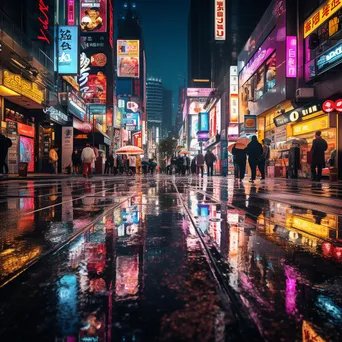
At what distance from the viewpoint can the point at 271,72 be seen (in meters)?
21.9

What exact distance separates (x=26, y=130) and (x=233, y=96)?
20071 millimetres

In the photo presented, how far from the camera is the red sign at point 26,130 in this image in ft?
63.5

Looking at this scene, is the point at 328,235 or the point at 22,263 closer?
the point at 22,263

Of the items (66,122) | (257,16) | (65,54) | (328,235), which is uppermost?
(257,16)

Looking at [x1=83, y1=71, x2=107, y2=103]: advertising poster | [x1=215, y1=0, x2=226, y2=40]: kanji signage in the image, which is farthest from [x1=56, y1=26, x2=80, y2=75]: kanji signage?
[x1=215, y1=0, x2=226, y2=40]: kanji signage

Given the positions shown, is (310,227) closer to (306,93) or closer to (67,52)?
(306,93)

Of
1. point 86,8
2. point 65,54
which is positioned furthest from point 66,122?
point 86,8

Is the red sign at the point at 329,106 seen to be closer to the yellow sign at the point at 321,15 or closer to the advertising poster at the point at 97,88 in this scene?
the yellow sign at the point at 321,15

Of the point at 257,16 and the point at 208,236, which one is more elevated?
the point at 257,16

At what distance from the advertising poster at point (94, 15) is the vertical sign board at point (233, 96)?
1550cm

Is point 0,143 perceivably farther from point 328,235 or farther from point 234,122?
point 234,122

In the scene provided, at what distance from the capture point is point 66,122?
24.1 m

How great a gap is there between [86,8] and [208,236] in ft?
128

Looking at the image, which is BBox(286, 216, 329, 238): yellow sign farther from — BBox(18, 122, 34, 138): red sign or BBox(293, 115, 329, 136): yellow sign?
BBox(18, 122, 34, 138): red sign
